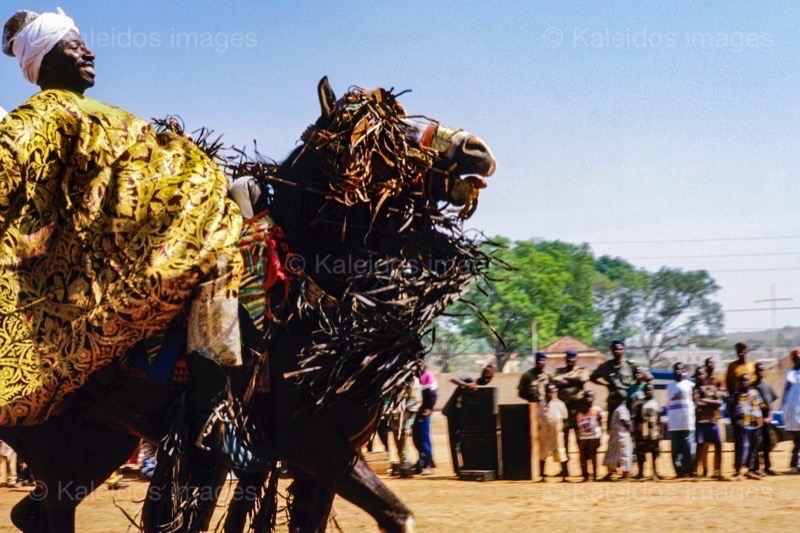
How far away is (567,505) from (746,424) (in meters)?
4.09

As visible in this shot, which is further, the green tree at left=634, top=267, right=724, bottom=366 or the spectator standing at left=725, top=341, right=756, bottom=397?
the green tree at left=634, top=267, right=724, bottom=366

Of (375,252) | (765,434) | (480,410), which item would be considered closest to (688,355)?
(765,434)

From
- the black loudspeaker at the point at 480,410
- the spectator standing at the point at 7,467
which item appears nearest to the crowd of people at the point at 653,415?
the black loudspeaker at the point at 480,410

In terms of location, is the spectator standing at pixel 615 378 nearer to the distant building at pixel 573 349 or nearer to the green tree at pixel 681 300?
the distant building at pixel 573 349

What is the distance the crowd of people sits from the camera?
45.7ft

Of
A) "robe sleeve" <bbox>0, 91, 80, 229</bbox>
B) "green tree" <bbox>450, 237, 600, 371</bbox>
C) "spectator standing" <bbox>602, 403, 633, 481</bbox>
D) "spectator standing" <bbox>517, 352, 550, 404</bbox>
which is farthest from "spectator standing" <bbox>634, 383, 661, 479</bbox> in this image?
"green tree" <bbox>450, 237, 600, 371</bbox>

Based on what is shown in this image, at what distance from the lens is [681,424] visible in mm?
14180

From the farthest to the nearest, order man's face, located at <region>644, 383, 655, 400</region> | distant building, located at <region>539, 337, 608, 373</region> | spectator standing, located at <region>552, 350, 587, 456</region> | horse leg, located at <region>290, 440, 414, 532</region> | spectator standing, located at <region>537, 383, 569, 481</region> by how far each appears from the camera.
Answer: distant building, located at <region>539, 337, 608, 373</region>
spectator standing, located at <region>537, 383, 569, 481</region>
spectator standing, located at <region>552, 350, 587, 456</region>
man's face, located at <region>644, 383, 655, 400</region>
horse leg, located at <region>290, 440, 414, 532</region>

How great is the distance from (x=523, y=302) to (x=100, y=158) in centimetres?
6097

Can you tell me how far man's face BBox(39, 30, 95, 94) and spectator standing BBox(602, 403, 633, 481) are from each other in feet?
33.6

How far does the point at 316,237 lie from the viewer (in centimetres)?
509

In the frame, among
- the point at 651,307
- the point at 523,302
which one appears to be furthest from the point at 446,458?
the point at 651,307

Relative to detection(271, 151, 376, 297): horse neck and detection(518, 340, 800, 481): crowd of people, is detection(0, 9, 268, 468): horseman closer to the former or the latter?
detection(271, 151, 376, 297): horse neck

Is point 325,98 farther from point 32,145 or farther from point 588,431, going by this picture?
point 588,431
